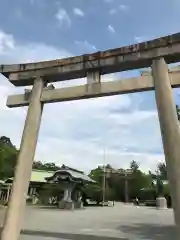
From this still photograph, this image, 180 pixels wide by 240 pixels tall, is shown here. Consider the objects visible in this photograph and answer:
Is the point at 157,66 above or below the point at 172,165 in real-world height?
above

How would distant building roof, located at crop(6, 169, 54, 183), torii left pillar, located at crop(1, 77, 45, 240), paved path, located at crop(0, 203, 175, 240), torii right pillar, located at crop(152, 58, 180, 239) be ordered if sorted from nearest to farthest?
torii right pillar, located at crop(152, 58, 180, 239), torii left pillar, located at crop(1, 77, 45, 240), paved path, located at crop(0, 203, 175, 240), distant building roof, located at crop(6, 169, 54, 183)

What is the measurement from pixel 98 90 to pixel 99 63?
2.16 feet

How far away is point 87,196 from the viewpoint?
33344mm

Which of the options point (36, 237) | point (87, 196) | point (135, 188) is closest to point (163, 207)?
point (87, 196)

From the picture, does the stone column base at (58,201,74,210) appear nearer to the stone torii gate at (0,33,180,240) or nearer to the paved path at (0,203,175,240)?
the paved path at (0,203,175,240)

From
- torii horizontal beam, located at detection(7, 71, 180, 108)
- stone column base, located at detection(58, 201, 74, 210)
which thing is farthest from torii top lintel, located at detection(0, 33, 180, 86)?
stone column base, located at detection(58, 201, 74, 210)

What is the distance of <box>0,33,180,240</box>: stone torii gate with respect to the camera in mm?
5605

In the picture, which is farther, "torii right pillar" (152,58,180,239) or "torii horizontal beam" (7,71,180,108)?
"torii horizontal beam" (7,71,180,108)

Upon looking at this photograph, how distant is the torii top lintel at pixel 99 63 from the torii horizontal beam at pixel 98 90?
15.6 inches

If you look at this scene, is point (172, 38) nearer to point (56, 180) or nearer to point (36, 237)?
point (36, 237)

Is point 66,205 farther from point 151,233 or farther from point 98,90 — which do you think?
point 98,90

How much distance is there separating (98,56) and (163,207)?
77.7 ft

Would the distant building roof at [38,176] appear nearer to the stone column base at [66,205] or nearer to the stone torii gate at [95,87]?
the stone column base at [66,205]

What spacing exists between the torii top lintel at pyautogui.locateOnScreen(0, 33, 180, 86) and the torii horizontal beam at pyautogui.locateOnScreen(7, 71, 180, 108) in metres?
0.40
